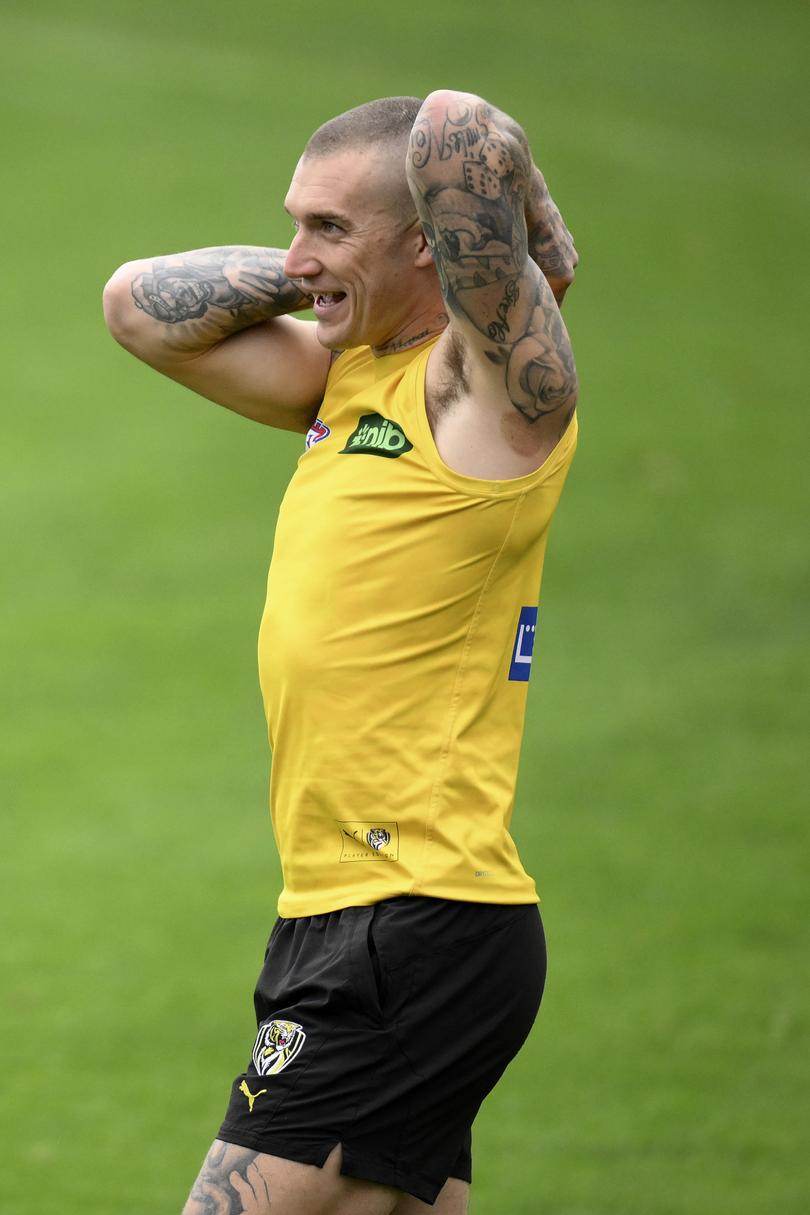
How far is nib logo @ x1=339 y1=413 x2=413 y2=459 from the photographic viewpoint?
93.7 inches

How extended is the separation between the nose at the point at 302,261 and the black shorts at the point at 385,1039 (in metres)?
0.90

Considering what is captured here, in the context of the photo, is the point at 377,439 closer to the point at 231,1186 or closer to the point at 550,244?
the point at 550,244

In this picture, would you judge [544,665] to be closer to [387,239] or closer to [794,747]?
[794,747]

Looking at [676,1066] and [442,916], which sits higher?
[442,916]

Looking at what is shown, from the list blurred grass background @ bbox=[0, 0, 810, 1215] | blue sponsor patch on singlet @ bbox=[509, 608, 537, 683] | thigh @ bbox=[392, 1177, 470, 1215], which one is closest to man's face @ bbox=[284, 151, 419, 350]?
blue sponsor patch on singlet @ bbox=[509, 608, 537, 683]

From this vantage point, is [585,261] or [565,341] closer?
[565,341]

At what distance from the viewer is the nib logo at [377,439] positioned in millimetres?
2381

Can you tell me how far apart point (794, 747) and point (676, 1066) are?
7.48 feet

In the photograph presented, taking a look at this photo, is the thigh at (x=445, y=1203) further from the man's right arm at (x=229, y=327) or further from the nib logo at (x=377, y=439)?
the man's right arm at (x=229, y=327)

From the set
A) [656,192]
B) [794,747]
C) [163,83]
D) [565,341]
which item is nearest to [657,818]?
[794,747]

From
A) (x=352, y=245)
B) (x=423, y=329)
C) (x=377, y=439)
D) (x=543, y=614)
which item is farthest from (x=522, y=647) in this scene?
(x=543, y=614)

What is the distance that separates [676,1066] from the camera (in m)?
4.86

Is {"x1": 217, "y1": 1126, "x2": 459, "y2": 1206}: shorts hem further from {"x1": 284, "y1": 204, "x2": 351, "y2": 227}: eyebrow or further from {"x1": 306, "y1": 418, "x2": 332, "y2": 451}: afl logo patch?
{"x1": 284, "y1": 204, "x2": 351, "y2": 227}: eyebrow

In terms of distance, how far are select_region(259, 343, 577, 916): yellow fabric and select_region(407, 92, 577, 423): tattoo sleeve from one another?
0.17 m
